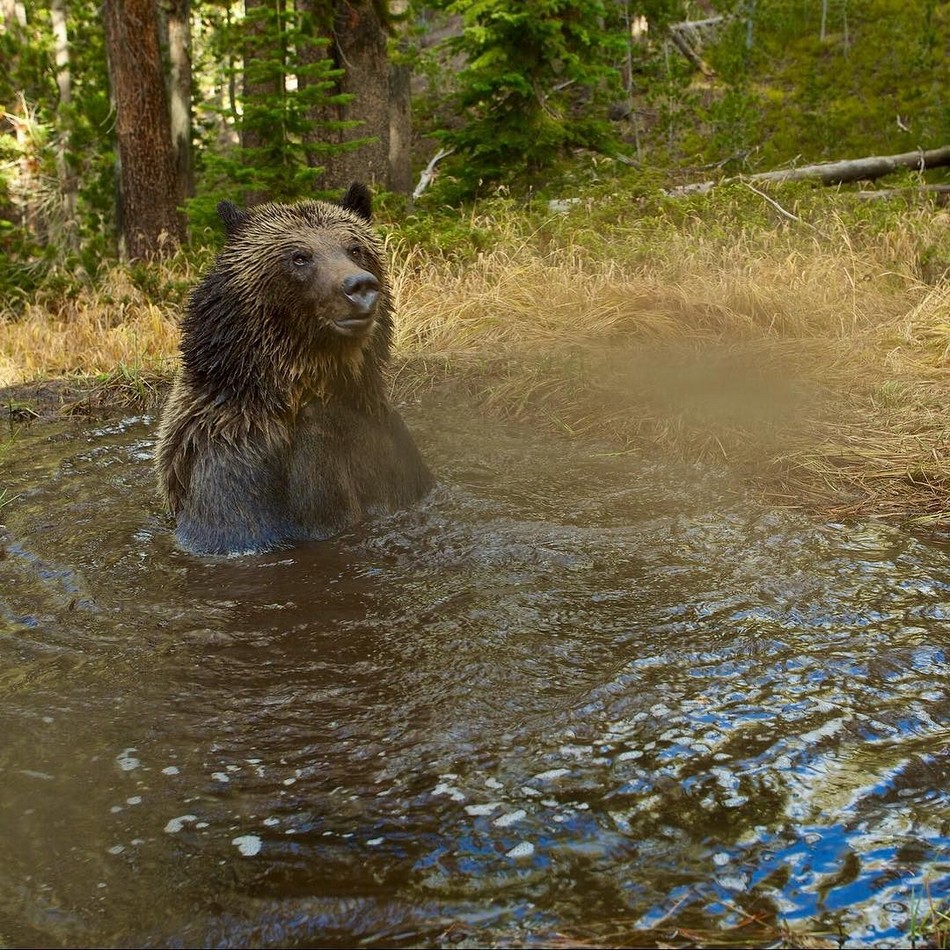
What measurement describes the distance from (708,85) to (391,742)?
1067 inches

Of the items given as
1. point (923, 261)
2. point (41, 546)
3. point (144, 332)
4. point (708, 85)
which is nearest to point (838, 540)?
point (41, 546)

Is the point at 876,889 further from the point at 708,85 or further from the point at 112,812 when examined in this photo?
the point at 708,85

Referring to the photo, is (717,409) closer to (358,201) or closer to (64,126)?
(358,201)

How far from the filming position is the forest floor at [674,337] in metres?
6.52

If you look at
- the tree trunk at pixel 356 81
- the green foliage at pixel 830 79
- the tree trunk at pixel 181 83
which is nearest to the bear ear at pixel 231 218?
the tree trunk at pixel 356 81

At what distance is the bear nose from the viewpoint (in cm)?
471

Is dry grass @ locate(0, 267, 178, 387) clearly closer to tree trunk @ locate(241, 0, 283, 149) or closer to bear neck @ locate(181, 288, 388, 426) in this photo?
tree trunk @ locate(241, 0, 283, 149)

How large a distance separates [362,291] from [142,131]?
938cm

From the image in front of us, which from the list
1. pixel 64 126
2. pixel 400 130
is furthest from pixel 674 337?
pixel 64 126

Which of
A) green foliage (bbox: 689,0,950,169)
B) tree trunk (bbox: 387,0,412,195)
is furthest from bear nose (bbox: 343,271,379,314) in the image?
tree trunk (bbox: 387,0,412,195)

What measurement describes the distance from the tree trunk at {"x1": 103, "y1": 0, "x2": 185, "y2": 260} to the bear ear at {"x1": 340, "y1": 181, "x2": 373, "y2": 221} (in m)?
7.34

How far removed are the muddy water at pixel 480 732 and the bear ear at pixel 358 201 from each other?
5.77ft

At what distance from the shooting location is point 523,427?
7.71m

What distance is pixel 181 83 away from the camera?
53.7 feet
